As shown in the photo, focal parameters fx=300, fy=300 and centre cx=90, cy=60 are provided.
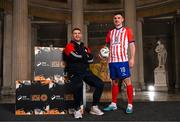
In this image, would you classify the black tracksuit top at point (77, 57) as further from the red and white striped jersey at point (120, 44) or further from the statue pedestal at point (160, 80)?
the statue pedestal at point (160, 80)

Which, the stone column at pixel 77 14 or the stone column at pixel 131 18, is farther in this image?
the stone column at pixel 77 14

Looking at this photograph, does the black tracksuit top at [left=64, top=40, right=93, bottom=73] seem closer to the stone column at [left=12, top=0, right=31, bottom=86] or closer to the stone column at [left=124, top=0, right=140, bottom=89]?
the stone column at [left=12, top=0, right=31, bottom=86]

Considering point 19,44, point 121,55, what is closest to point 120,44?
point 121,55

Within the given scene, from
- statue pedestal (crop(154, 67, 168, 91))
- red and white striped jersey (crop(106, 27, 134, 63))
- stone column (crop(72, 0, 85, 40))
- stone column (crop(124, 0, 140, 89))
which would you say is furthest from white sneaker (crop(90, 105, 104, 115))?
statue pedestal (crop(154, 67, 168, 91))

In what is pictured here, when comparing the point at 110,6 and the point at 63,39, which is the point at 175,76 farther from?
the point at 63,39

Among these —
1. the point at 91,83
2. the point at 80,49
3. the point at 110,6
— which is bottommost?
the point at 91,83

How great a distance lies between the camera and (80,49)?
6121 millimetres

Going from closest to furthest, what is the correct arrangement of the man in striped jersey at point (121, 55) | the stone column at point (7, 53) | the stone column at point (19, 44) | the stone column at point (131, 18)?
the man in striped jersey at point (121, 55), the stone column at point (19, 44), the stone column at point (131, 18), the stone column at point (7, 53)

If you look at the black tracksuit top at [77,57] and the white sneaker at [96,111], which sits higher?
the black tracksuit top at [77,57]

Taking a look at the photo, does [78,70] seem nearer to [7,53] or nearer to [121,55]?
[121,55]

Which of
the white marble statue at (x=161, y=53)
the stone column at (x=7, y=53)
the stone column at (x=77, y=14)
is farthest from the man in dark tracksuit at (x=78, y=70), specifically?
the white marble statue at (x=161, y=53)

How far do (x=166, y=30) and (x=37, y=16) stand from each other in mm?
11279

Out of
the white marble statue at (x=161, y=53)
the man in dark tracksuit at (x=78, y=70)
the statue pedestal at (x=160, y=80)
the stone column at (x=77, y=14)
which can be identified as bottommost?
the statue pedestal at (x=160, y=80)

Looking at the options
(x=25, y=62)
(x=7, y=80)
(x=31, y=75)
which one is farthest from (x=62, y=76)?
(x=31, y=75)
